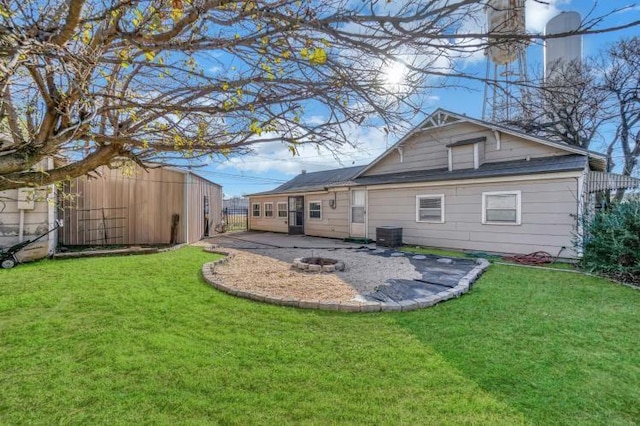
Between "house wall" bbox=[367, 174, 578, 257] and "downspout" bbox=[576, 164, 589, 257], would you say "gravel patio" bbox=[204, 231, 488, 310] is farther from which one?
"downspout" bbox=[576, 164, 589, 257]

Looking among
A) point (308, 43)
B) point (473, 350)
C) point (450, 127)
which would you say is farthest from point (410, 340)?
point (450, 127)

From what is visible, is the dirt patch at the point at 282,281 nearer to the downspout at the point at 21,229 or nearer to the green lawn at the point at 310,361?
the green lawn at the point at 310,361

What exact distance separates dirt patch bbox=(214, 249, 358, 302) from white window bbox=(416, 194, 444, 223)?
5.60m

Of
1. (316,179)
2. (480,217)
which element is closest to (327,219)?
(316,179)

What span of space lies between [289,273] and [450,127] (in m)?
8.44

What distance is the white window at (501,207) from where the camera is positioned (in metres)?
8.86

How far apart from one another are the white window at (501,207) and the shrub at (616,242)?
1923 millimetres

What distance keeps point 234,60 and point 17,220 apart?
8.00m

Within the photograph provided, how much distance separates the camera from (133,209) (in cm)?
1121

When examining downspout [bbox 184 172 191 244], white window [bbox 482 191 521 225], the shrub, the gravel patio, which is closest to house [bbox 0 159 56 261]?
downspout [bbox 184 172 191 244]

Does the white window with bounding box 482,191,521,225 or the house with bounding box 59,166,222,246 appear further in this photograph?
the house with bounding box 59,166,222,246

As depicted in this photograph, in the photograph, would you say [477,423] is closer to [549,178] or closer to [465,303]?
[465,303]

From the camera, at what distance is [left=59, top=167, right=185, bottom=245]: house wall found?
10.4m

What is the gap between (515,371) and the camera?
2.79 m
